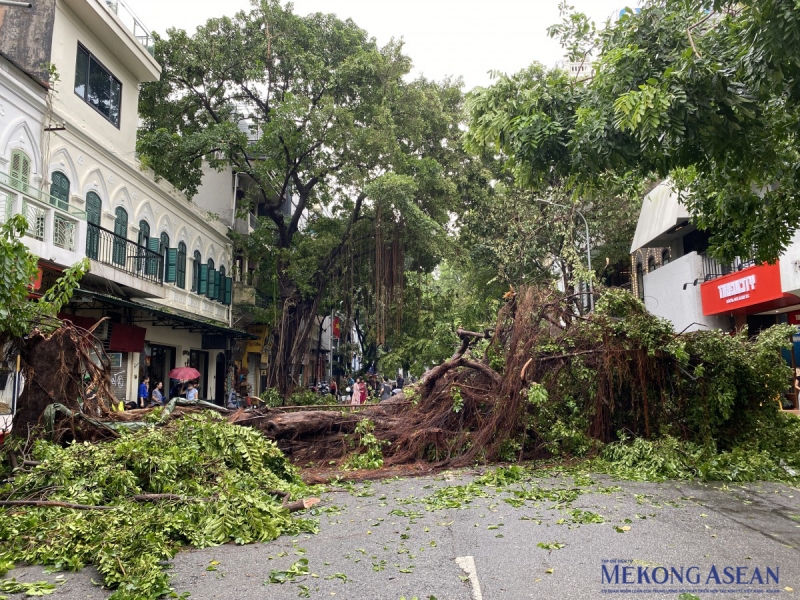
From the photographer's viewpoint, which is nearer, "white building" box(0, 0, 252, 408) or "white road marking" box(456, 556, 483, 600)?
"white road marking" box(456, 556, 483, 600)

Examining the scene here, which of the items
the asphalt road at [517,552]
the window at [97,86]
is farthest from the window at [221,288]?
the asphalt road at [517,552]

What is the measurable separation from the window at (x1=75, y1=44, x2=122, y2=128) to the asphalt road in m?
14.9

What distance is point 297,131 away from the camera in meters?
22.5

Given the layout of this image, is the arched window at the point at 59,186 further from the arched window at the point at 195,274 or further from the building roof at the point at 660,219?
the building roof at the point at 660,219

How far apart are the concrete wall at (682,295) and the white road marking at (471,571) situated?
17.7m

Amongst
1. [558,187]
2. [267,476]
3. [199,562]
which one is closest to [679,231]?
[558,187]

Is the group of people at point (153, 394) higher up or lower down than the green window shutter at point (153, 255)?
lower down

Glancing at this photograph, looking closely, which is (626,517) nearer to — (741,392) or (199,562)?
(199,562)

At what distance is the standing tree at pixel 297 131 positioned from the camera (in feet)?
72.2

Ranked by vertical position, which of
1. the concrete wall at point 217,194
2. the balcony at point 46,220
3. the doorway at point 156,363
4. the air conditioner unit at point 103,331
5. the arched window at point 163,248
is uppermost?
the concrete wall at point 217,194

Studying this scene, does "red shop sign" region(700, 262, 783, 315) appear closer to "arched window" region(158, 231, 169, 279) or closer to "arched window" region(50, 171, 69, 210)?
"arched window" region(158, 231, 169, 279)

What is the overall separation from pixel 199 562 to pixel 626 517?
14.3ft

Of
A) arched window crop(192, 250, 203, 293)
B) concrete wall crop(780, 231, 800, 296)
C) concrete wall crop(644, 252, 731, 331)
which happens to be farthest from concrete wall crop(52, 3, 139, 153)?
concrete wall crop(780, 231, 800, 296)

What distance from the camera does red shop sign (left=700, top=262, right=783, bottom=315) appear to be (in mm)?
18308
